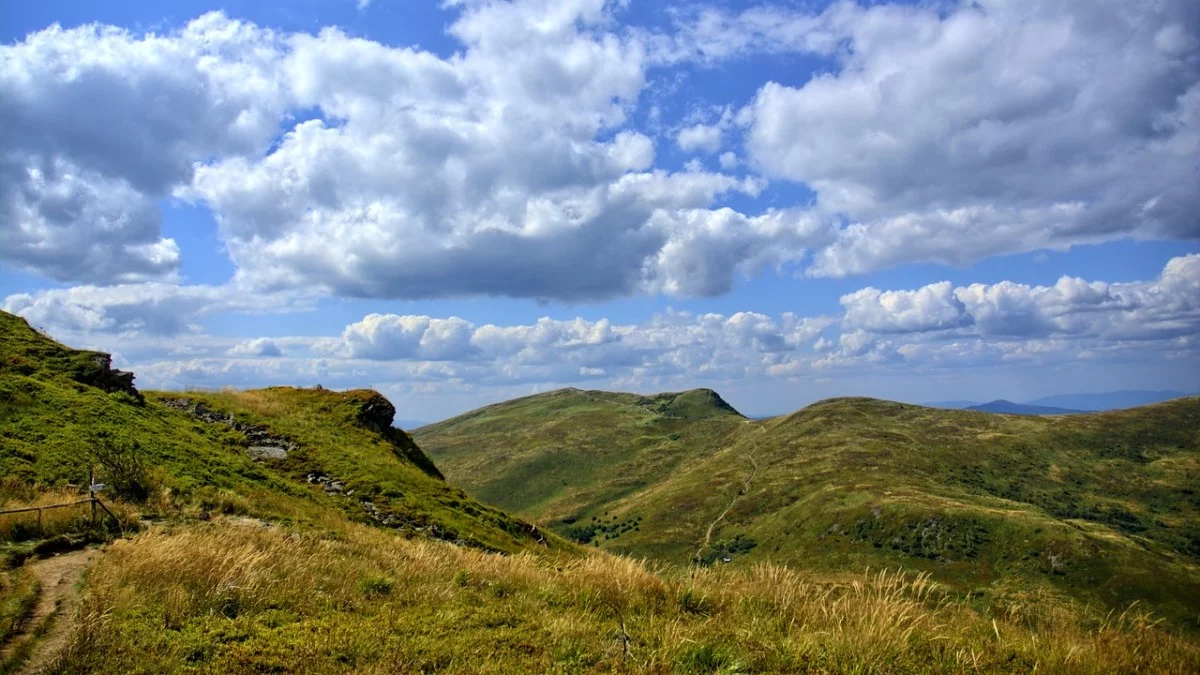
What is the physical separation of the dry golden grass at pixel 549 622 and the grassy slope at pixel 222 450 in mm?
9356

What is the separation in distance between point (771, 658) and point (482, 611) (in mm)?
4424

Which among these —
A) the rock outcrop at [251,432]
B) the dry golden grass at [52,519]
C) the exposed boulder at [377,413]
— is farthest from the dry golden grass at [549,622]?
the exposed boulder at [377,413]

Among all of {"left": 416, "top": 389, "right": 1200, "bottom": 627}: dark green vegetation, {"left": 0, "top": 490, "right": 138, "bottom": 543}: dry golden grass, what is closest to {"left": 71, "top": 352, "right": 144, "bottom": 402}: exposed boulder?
{"left": 0, "top": 490, "right": 138, "bottom": 543}: dry golden grass

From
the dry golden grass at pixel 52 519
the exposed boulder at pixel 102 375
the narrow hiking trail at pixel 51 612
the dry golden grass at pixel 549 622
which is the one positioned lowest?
the dry golden grass at pixel 549 622

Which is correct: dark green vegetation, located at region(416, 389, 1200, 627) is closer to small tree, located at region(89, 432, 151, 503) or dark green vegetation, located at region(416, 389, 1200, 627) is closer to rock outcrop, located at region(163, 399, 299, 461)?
rock outcrop, located at region(163, 399, 299, 461)

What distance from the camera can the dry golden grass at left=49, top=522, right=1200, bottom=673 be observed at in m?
7.29

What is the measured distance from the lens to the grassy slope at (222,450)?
19766mm

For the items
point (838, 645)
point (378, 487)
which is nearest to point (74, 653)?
point (838, 645)

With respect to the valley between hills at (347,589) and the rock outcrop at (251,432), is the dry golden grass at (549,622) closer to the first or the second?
the valley between hills at (347,589)

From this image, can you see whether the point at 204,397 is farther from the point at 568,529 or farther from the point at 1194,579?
the point at 568,529

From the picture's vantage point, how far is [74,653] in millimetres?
6633

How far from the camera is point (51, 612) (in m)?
8.02

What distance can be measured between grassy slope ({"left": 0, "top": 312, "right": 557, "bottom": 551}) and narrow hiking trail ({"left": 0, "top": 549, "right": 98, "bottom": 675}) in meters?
5.62

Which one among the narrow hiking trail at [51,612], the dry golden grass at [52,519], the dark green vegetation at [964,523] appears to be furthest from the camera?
the dark green vegetation at [964,523]
